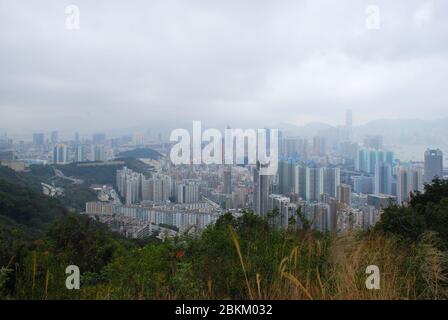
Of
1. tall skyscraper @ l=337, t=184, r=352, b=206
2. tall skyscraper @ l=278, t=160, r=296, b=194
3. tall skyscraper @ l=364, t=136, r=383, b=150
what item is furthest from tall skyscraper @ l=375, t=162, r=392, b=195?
tall skyscraper @ l=278, t=160, r=296, b=194

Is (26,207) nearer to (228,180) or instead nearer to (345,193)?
(228,180)

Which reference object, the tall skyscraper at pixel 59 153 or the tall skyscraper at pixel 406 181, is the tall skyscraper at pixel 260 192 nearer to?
the tall skyscraper at pixel 406 181

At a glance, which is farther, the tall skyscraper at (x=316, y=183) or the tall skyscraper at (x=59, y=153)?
the tall skyscraper at (x=59, y=153)

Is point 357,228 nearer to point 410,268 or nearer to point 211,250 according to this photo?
point 410,268

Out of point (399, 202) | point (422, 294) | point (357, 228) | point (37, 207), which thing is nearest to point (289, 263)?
point (422, 294)

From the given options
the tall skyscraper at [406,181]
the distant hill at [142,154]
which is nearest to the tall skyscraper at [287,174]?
the tall skyscraper at [406,181]

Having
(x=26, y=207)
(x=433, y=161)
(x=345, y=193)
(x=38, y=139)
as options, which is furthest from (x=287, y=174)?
(x=26, y=207)
